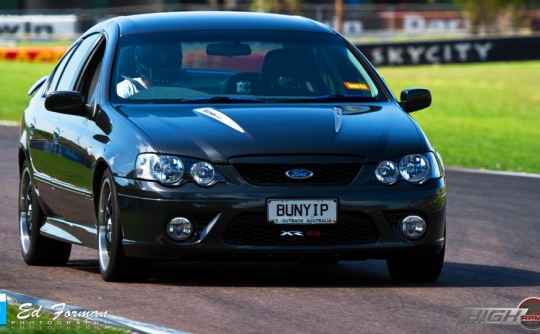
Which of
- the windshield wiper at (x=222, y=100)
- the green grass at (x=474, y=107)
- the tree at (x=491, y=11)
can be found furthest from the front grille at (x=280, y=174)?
the tree at (x=491, y=11)

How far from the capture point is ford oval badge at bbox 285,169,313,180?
7.41 meters

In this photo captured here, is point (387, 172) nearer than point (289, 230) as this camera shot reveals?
No

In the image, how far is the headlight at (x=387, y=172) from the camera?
754 centimetres

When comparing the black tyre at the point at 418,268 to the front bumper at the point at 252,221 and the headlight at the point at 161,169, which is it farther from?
the headlight at the point at 161,169

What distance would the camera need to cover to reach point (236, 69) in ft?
28.3

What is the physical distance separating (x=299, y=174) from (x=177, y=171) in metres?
0.63

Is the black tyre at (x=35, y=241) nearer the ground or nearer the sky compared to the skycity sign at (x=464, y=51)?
nearer the sky

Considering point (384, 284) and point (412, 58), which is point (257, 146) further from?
point (412, 58)

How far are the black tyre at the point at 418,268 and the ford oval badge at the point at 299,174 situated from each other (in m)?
0.89

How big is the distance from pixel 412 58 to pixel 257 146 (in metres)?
40.4

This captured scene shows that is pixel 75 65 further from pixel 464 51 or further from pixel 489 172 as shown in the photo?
pixel 464 51

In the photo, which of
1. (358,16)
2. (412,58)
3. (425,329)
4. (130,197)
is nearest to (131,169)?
(130,197)

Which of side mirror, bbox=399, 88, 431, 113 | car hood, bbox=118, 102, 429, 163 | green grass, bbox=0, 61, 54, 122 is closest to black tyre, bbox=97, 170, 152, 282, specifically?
car hood, bbox=118, 102, 429, 163

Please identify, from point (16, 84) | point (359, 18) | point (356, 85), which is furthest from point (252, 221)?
point (359, 18)
